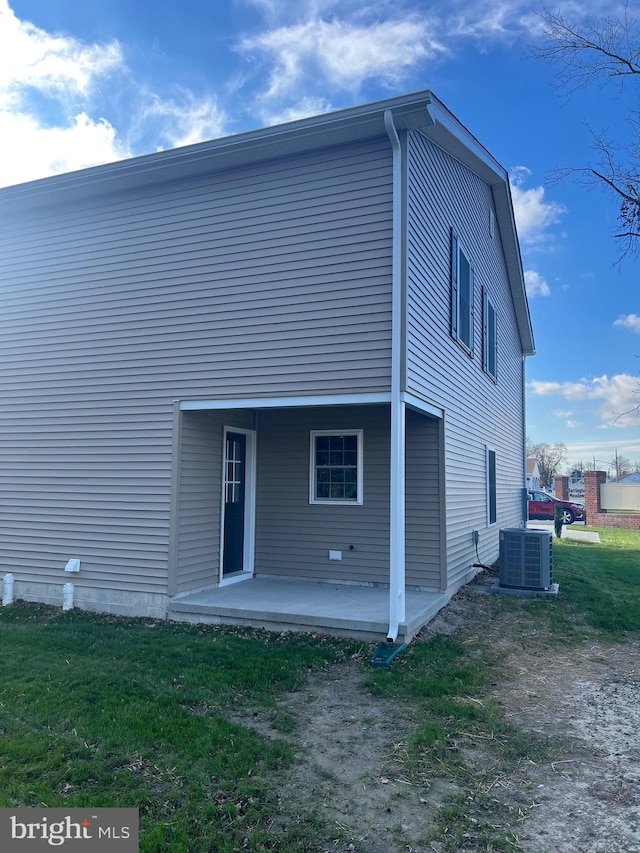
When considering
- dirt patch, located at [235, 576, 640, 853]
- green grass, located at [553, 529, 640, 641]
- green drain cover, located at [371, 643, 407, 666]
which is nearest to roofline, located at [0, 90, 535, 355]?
green drain cover, located at [371, 643, 407, 666]

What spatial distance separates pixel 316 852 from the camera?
262 cm

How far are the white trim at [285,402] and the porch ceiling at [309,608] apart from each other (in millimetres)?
2201

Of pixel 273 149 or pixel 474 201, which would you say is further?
pixel 474 201

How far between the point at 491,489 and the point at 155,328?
716 cm

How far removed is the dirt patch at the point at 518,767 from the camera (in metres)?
2.80

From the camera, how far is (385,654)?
17.5 ft

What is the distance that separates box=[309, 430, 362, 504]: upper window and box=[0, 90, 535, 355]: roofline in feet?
11.9

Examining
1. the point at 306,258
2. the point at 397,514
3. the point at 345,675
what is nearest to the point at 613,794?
the point at 345,675

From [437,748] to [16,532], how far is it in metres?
6.32

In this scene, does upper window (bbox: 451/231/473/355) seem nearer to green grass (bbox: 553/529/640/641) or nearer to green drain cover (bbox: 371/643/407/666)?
green grass (bbox: 553/529/640/641)

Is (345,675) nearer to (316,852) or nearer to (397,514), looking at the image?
(397,514)

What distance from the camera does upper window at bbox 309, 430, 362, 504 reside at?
7.98 metres

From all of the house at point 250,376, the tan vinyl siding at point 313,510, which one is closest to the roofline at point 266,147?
the house at point 250,376

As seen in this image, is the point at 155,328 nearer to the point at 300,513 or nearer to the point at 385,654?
the point at 300,513
